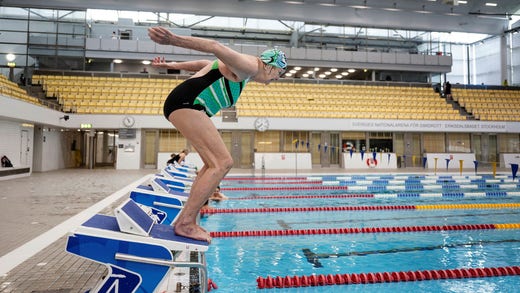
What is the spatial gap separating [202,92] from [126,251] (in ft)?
3.40

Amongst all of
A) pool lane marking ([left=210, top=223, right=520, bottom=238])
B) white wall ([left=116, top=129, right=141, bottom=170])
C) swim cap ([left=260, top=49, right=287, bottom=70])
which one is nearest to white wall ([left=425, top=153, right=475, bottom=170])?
pool lane marking ([left=210, top=223, right=520, bottom=238])

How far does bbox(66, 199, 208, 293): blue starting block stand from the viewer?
1.76m

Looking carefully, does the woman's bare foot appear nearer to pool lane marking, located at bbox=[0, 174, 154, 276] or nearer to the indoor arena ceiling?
pool lane marking, located at bbox=[0, 174, 154, 276]

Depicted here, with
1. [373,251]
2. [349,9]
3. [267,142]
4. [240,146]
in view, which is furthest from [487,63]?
[373,251]

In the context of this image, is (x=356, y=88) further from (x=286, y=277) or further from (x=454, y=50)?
(x=286, y=277)

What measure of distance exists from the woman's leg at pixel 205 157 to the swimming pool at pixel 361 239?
92 centimetres

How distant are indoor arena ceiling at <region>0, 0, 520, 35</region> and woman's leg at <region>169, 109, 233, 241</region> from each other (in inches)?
691

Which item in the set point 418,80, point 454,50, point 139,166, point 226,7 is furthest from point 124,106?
point 454,50

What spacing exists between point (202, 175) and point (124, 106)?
16.2 metres

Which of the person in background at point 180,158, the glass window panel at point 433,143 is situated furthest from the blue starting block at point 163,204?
the glass window panel at point 433,143

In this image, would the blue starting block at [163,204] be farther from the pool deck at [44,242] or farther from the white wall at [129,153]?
the white wall at [129,153]

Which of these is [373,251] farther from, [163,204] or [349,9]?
[349,9]

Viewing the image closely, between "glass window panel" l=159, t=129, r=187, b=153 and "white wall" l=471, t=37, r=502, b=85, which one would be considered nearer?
"glass window panel" l=159, t=129, r=187, b=153

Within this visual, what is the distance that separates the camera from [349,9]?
63.5ft
